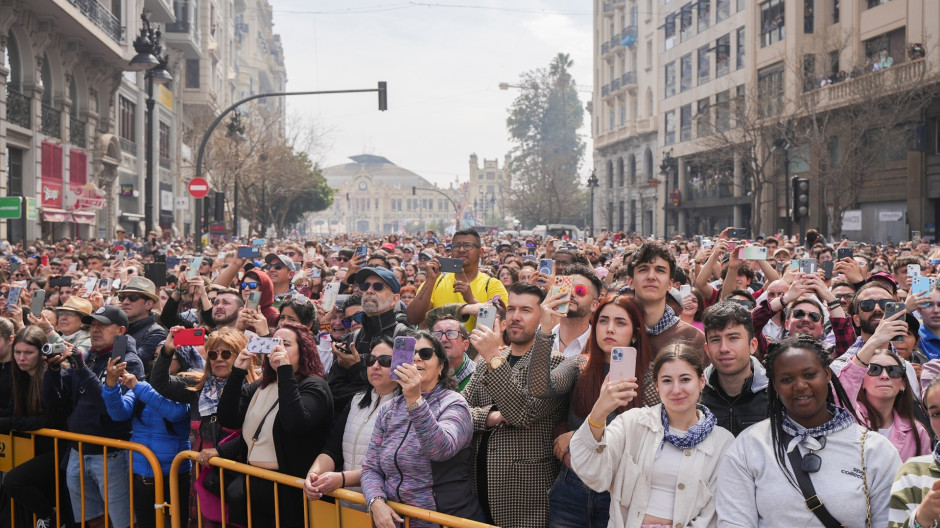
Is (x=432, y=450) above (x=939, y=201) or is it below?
below

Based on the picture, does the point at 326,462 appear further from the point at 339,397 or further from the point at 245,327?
the point at 245,327

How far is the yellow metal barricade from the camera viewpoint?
4258mm

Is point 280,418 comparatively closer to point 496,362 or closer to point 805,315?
point 496,362

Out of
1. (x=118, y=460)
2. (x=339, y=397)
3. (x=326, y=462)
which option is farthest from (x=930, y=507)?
(x=118, y=460)

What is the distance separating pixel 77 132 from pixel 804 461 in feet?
98.3

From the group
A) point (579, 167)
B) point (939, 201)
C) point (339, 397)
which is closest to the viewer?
point (339, 397)

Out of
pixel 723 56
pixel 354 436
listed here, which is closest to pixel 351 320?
pixel 354 436

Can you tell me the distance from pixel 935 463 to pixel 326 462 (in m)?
3.03

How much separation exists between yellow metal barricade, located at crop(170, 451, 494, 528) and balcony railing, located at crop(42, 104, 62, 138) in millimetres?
23359

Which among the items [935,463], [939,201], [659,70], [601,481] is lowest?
[601,481]

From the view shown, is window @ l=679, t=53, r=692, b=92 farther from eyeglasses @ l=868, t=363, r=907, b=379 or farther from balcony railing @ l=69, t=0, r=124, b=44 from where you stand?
eyeglasses @ l=868, t=363, r=907, b=379

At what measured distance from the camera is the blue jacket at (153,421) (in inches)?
225

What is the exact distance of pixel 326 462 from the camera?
191 inches

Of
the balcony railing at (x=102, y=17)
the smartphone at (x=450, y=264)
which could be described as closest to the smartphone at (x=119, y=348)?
the smartphone at (x=450, y=264)
